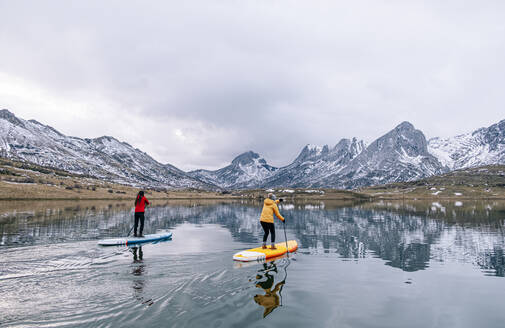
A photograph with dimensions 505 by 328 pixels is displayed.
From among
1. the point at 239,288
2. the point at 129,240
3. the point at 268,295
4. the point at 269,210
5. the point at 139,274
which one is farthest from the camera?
the point at 129,240

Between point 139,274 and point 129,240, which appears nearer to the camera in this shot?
point 139,274

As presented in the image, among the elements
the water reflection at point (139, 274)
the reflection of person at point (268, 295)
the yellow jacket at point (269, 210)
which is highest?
the yellow jacket at point (269, 210)

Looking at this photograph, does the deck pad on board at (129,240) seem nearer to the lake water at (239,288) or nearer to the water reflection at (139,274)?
the lake water at (239,288)

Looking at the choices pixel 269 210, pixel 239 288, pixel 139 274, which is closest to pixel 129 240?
pixel 139 274

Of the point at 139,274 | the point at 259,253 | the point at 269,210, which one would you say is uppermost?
the point at 269,210

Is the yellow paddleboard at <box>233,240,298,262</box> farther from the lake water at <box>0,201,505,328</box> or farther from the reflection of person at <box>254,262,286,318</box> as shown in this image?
the reflection of person at <box>254,262,286,318</box>

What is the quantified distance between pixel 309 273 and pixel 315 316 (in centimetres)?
870

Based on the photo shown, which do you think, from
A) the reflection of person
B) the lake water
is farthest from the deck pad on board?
the reflection of person

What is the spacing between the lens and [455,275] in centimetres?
2319

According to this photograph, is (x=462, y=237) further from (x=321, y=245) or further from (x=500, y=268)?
(x=321, y=245)

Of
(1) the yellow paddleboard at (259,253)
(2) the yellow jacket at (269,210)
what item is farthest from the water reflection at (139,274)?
(2) the yellow jacket at (269,210)

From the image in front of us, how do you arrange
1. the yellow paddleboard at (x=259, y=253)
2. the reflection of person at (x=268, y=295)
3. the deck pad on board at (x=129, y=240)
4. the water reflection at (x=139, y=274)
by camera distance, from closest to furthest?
1. the reflection of person at (x=268, y=295)
2. the water reflection at (x=139, y=274)
3. the yellow paddleboard at (x=259, y=253)
4. the deck pad on board at (x=129, y=240)

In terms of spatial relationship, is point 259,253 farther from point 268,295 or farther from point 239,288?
point 268,295

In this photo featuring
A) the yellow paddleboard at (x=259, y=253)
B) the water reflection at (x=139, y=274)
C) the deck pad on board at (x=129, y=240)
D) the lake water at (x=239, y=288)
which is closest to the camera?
the lake water at (x=239, y=288)
